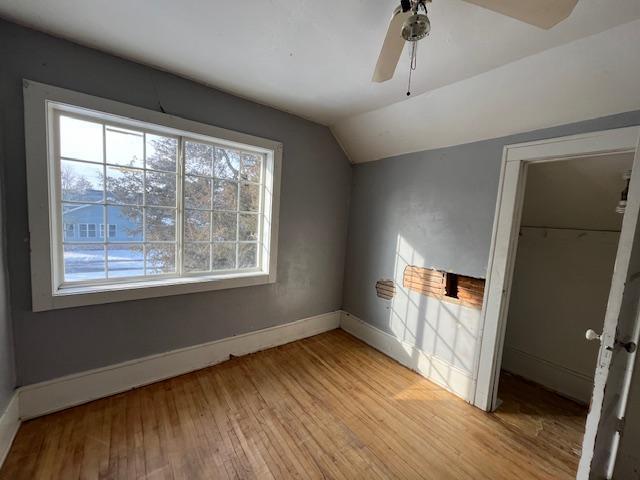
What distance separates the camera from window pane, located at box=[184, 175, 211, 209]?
2141 mm

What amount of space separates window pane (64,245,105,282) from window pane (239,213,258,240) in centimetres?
106

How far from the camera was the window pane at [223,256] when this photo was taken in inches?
92.8

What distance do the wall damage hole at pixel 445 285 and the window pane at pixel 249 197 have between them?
1.65 metres

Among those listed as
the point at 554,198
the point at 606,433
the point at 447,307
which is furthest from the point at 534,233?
the point at 606,433

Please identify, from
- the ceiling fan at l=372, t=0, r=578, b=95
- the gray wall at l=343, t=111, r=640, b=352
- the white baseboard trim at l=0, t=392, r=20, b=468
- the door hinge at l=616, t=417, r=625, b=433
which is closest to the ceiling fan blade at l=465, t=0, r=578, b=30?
the ceiling fan at l=372, t=0, r=578, b=95

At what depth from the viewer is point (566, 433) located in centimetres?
176

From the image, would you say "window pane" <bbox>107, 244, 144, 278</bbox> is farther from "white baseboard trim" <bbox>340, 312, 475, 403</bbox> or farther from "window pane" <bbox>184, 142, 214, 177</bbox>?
"white baseboard trim" <bbox>340, 312, 475, 403</bbox>

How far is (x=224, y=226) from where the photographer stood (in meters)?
2.38

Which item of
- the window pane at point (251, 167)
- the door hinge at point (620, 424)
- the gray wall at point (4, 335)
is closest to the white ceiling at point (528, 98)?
the window pane at point (251, 167)

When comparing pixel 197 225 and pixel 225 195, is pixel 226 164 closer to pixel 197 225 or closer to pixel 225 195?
pixel 225 195

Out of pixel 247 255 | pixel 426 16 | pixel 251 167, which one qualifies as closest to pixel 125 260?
pixel 247 255

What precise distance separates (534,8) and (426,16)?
1.15ft

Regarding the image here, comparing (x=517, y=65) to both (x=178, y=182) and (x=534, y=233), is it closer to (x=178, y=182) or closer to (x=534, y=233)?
(x=534, y=233)

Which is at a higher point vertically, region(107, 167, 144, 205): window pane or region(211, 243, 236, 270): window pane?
region(107, 167, 144, 205): window pane
